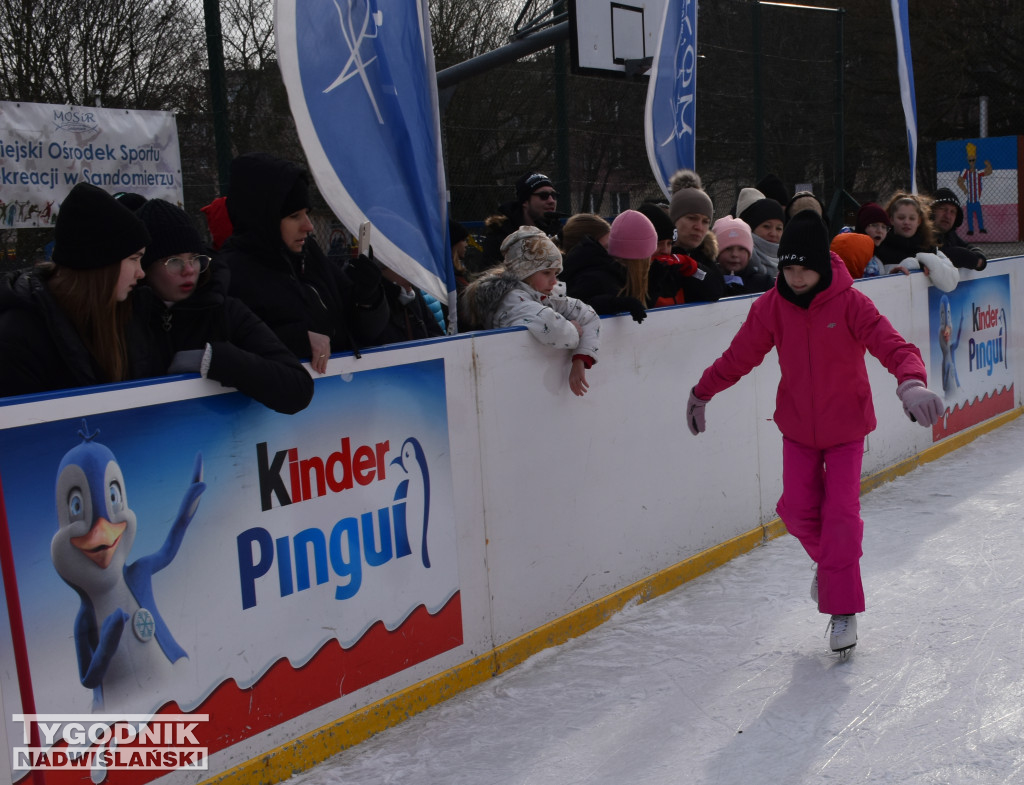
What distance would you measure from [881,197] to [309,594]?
18.9 m

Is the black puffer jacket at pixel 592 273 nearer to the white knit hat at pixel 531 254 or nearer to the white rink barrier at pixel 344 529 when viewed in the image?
the white rink barrier at pixel 344 529

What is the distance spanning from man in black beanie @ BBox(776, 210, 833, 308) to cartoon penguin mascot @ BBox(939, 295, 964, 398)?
3513 mm

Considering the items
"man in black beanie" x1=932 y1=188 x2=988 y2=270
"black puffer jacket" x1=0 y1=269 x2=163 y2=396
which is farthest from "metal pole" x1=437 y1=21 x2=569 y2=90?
"black puffer jacket" x1=0 y1=269 x2=163 y2=396

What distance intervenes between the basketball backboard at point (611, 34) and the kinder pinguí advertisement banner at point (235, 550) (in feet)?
15.5

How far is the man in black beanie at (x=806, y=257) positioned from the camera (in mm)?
3506

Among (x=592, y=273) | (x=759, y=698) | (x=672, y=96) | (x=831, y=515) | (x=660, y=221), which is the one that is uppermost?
(x=672, y=96)

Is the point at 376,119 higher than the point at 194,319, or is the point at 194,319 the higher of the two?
the point at 376,119

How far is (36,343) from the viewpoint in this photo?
239 centimetres

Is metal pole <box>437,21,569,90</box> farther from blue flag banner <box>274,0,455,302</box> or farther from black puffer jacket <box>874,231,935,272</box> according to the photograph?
blue flag banner <box>274,0,455,302</box>

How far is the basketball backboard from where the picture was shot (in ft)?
24.3

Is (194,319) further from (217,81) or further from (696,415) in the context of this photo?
(217,81)

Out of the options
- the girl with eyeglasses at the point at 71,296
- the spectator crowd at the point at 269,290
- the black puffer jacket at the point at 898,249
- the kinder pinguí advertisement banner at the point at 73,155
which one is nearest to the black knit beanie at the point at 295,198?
the spectator crowd at the point at 269,290

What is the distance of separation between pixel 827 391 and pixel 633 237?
113cm

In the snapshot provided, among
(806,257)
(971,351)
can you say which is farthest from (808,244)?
(971,351)
